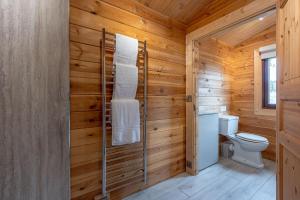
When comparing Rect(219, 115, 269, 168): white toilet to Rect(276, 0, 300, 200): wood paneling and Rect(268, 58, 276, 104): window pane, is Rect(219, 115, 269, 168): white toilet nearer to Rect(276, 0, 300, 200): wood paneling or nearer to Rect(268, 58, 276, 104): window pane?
Rect(268, 58, 276, 104): window pane

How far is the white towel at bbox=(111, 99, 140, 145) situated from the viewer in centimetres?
157

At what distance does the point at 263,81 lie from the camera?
118 inches

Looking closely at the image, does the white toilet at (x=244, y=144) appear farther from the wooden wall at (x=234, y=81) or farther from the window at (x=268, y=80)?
the window at (x=268, y=80)

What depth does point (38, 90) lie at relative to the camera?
92 centimetres

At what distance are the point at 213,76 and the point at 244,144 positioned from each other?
1264 mm

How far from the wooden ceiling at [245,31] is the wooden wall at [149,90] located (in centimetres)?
107

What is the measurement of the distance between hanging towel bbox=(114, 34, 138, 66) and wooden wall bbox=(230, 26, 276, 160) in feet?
8.30

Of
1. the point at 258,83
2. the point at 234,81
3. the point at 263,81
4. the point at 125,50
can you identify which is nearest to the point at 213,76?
the point at 234,81

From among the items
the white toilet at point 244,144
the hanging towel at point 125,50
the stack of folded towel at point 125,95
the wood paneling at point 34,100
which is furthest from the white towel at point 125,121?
the white toilet at point 244,144

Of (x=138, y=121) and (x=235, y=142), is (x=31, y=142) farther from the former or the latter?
(x=235, y=142)

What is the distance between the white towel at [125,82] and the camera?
5.19 ft

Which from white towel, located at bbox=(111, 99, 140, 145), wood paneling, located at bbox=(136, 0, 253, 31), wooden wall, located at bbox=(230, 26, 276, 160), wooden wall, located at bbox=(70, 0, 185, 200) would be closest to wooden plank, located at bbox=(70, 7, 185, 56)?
wooden wall, located at bbox=(70, 0, 185, 200)

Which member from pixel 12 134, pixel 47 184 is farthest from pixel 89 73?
pixel 47 184

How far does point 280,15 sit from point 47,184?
2.02 metres
